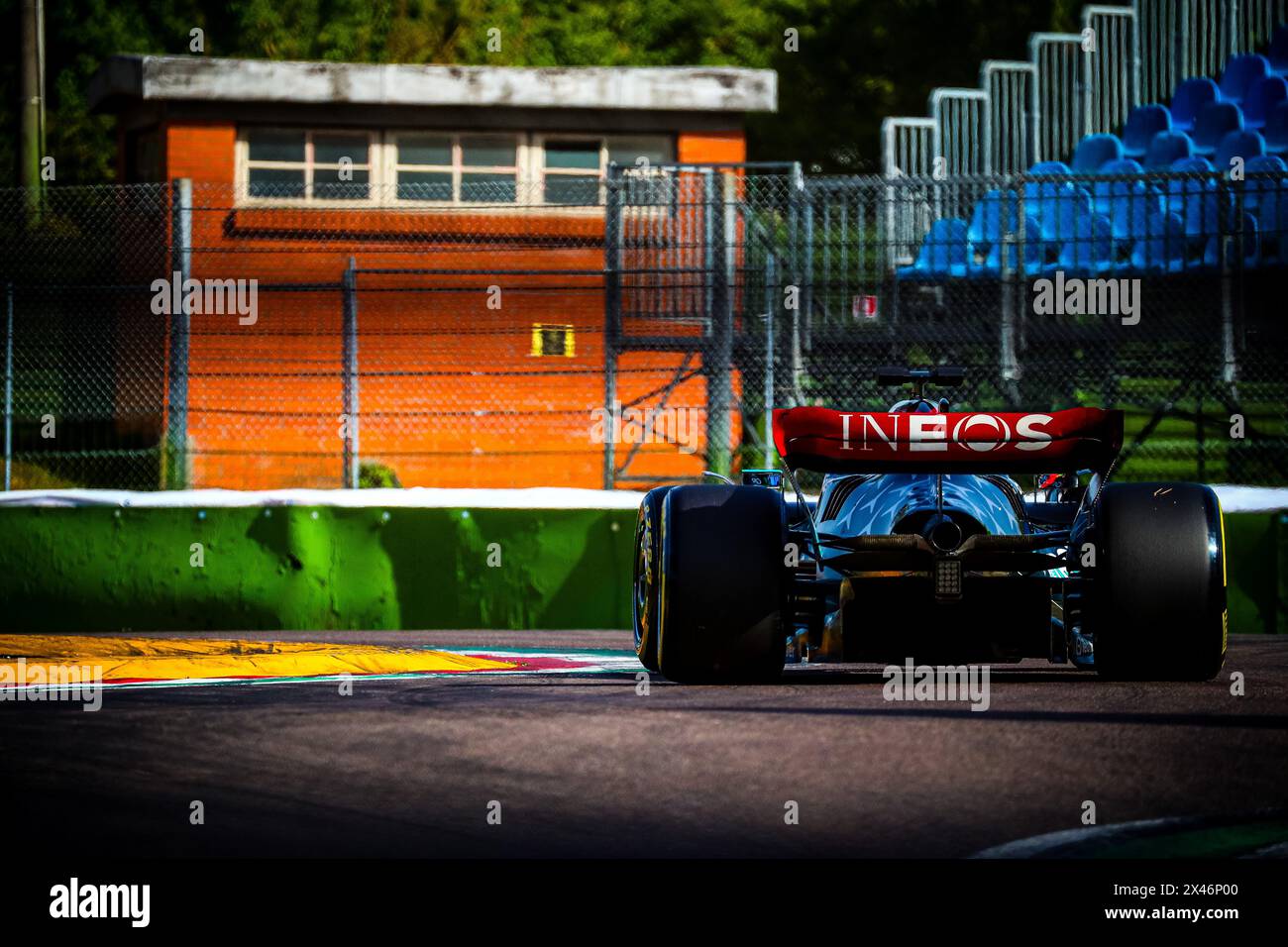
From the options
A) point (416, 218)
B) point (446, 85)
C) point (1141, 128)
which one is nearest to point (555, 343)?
point (416, 218)

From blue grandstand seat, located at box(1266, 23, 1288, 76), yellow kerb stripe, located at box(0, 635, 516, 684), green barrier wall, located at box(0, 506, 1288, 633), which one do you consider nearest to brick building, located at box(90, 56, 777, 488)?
green barrier wall, located at box(0, 506, 1288, 633)

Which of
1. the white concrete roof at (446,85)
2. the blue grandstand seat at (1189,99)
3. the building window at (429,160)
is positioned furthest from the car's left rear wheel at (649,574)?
the blue grandstand seat at (1189,99)

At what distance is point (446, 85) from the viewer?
23000 millimetres

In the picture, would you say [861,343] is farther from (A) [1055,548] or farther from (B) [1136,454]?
(A) [1055,548]

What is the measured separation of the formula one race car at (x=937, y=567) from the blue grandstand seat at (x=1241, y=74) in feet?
49.8

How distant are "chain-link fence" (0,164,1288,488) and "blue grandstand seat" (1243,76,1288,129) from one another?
251 centimetres

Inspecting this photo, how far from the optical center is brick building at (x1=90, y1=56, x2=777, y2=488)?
1898cm

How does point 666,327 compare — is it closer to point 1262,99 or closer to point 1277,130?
point 1277,130

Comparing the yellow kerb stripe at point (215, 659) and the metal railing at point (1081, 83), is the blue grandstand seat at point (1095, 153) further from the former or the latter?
the yellow kerb stripe at point (215, 659)

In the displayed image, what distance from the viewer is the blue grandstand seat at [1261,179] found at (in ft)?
48.9

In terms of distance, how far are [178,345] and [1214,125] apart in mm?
11817

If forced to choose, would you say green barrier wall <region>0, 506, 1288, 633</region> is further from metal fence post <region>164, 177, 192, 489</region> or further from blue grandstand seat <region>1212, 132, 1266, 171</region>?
blue grandstand seat <region>1212, 132, 1266, 171</region>

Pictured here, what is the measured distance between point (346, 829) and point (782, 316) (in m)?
11.2
